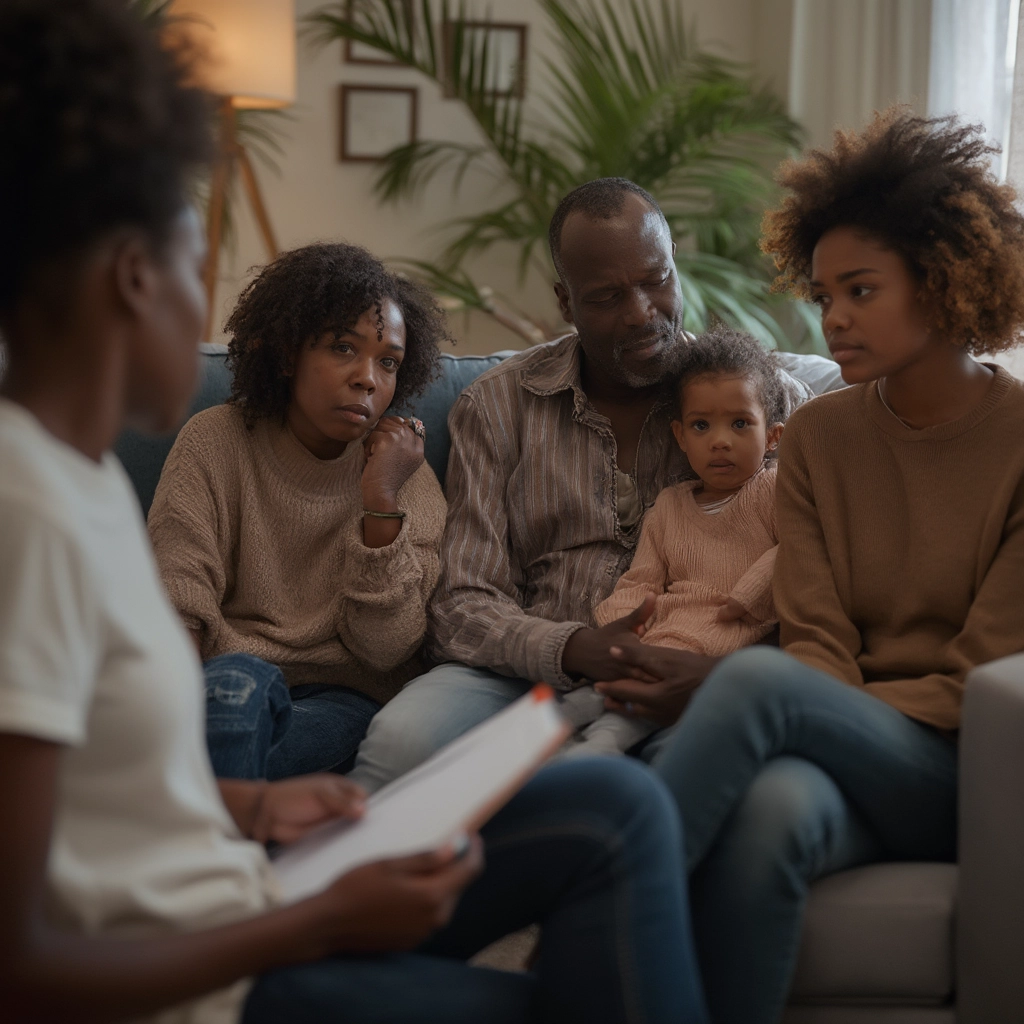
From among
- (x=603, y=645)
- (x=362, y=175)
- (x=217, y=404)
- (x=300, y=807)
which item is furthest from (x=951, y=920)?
(x=362, y=175)

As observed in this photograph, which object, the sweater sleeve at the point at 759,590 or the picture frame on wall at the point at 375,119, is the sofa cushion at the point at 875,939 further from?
the picture frame on wall at the point at 375,119

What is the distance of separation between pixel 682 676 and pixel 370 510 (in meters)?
0.54

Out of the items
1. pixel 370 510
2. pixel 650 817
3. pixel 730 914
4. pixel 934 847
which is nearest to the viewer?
pixel 650 817

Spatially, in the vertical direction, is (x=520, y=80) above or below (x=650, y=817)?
above

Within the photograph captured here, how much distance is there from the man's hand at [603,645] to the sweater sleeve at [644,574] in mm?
67

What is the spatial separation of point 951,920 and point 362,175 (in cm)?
340

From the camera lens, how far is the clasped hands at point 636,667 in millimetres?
1624

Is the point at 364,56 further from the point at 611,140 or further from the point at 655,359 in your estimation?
the point at 655,359

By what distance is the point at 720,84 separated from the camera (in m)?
3.65

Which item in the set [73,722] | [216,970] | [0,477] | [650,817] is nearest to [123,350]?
[0,477]

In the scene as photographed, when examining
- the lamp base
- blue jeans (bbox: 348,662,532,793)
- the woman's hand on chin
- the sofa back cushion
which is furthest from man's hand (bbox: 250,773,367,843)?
the lamp base

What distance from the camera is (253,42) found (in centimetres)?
328

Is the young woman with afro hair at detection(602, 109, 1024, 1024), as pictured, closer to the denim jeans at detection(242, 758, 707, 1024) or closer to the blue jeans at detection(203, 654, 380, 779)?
the denim jeans at detection(242, 758, 707, 1024)

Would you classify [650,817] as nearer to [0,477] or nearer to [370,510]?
[0,477]
